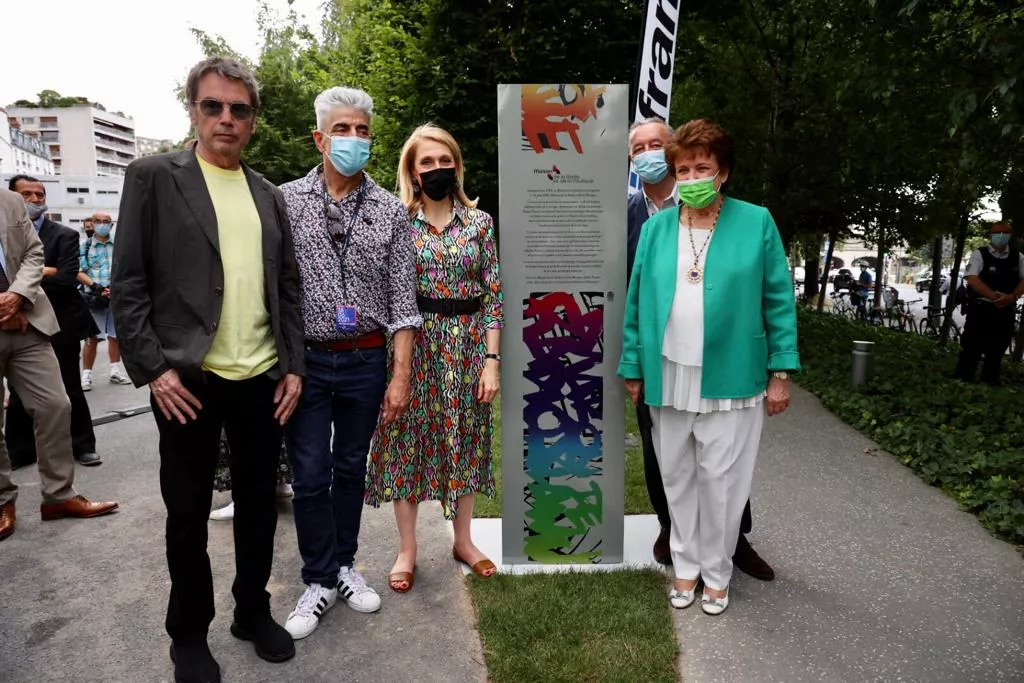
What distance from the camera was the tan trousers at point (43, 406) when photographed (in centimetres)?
438

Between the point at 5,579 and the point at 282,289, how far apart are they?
230 cm

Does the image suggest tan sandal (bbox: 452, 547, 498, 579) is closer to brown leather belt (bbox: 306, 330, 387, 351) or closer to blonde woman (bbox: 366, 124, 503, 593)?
blonde woman (bbox: 366, 124, 503, 593)

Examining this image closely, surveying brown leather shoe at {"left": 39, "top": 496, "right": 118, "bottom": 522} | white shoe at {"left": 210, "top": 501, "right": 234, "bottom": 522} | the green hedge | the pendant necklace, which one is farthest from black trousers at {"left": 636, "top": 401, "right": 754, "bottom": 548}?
brown leather shoe at {"left": 39, "top": 496, "right": 118, "bottom": 522}

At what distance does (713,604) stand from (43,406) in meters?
3.94

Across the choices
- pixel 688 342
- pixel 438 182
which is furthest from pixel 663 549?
pixel 438 182

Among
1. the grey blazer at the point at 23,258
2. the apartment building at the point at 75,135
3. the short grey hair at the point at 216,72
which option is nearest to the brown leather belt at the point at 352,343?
the short grey hair at the point at 216,72

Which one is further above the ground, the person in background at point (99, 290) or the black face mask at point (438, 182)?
the black face mask at point (438, 182)

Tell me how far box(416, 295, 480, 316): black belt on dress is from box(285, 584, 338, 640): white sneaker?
1348 mm

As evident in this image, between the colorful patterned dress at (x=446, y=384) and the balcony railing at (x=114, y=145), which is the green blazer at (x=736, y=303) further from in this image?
the balcony railing at (x=114, y=145)

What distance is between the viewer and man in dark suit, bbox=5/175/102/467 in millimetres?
5570

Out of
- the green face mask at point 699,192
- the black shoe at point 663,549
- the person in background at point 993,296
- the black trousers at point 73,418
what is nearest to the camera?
the green face mask at point 699,192

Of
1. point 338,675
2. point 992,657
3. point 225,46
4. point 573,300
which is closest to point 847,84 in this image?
point 573,300

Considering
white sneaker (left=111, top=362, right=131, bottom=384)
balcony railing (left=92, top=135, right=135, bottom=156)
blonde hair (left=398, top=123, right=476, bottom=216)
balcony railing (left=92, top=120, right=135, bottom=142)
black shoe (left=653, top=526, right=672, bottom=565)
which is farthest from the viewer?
balcony railing (left=92, top=135, right=135, bottom=156)

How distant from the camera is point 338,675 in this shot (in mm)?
2924
